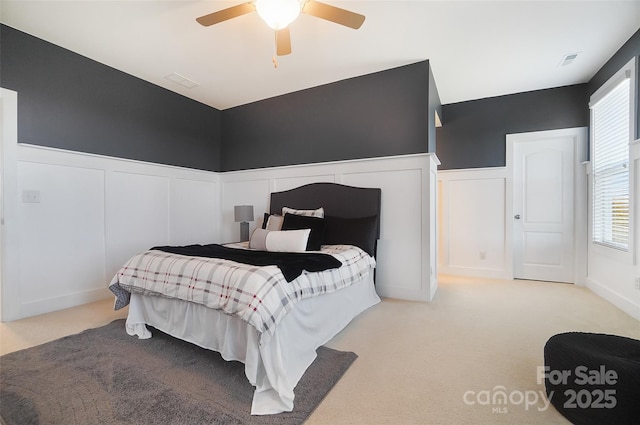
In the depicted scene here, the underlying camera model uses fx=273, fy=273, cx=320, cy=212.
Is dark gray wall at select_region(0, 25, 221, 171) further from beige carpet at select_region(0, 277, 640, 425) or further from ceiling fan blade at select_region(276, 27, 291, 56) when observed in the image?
ceiling fan blade at select_region(276, 27, 291, 56)

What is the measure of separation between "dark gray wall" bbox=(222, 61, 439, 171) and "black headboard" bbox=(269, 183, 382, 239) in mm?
450

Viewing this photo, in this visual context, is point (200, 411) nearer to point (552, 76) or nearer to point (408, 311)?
point (408, 311)

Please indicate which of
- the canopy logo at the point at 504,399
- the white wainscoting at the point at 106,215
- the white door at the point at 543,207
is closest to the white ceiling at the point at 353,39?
the white door at the point at 543,207

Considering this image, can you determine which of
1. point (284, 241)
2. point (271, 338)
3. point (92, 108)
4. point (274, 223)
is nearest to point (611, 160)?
point (284, 241)

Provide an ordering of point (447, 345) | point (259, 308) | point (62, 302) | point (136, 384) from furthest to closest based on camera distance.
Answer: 1. point (62, 302)
2. point (447, 345)
3. point (136, 384)
4. point (259, 308)

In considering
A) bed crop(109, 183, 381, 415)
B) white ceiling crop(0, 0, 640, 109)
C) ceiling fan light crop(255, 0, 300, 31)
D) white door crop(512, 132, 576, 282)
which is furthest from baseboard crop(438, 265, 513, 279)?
ceiling fan light crop(255, 0, 300, 31)

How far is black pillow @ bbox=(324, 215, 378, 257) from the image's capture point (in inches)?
122

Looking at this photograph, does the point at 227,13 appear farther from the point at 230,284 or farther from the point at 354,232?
the point at 354,232

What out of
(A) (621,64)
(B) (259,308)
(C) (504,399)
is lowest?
(C) (504,399)

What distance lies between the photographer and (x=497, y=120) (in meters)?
4.14

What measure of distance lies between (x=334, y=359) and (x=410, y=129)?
2.59 meters

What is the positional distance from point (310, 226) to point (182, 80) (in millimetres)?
2686

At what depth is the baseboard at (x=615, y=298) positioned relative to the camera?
2.61 metres

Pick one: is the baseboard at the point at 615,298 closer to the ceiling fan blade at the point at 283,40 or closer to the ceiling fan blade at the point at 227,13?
the ceiling fan blade at the point at 283,40
